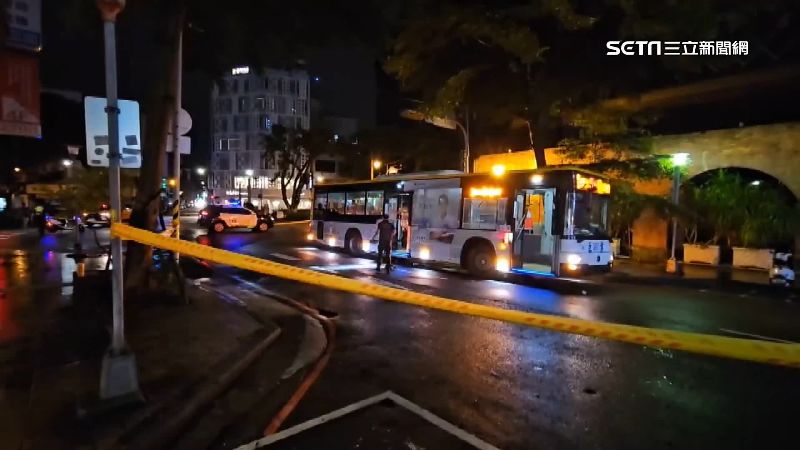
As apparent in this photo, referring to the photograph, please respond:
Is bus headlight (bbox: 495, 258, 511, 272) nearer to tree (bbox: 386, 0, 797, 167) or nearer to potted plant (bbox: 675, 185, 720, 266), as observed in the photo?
tree (bbox: 386, 0, 797, 167)

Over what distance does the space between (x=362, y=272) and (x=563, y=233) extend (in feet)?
18.9

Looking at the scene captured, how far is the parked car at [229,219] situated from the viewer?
112 ft

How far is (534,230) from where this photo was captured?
50.9 ft

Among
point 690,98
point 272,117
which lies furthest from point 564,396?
point 272,117

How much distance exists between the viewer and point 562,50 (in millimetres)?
18844

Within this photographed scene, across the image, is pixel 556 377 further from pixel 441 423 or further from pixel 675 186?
pixel 675 186

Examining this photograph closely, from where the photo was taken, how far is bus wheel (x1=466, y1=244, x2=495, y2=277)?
15.6 meters

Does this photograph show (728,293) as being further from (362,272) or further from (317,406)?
(317,406)

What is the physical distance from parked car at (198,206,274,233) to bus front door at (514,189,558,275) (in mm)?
23939

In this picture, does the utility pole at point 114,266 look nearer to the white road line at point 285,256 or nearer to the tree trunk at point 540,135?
the white road line at point 285,256

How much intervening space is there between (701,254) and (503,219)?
370 inches

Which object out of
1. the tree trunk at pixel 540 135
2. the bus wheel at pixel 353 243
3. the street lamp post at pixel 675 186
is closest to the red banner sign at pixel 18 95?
the bus wheel at pixel 353 243

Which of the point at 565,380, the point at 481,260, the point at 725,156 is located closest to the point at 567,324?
the point at 565,380

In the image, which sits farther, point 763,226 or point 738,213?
point 738,213
